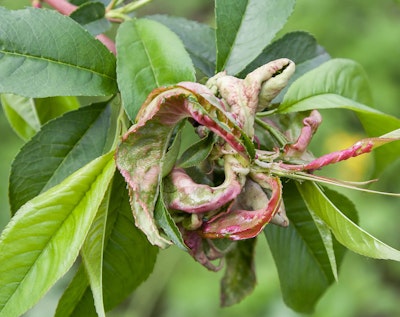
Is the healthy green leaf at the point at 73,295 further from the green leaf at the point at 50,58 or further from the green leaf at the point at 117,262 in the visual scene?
the green leaf at the point at 50,58

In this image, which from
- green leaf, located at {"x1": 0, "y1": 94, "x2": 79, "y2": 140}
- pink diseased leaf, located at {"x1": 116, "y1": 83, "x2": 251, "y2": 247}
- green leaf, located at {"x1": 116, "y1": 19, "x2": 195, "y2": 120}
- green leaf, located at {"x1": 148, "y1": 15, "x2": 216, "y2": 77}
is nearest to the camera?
pink diseased leaf, located at {"x1": 116, "y1": 83, "x2": 251, "y2": 247}

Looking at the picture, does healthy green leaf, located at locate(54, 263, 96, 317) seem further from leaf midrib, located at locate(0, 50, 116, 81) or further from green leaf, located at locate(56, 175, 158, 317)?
leaf midrib, located at locate(0, 50, 116, 81)

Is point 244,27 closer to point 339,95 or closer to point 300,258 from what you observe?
point 339,95

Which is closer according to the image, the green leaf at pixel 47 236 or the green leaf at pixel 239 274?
the green leaf at pixel 47 236

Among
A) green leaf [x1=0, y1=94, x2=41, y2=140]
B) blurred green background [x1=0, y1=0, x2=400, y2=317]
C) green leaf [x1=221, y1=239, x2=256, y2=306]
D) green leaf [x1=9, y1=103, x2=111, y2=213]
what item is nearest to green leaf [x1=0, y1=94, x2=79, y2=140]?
green leaf [x1=0, y1=94, x2=41, y2=140]

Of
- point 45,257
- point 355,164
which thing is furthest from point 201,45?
point 355,164

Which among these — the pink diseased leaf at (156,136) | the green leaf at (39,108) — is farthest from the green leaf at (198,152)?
the green leaf at (39,108)
